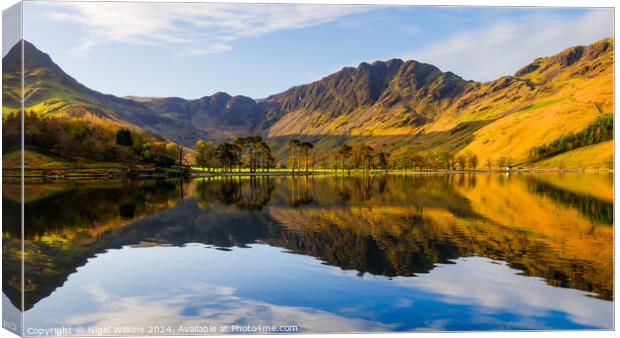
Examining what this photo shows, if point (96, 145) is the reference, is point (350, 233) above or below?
below

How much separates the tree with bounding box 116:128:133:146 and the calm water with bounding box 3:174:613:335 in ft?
382

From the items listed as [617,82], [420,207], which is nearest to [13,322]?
[617,82]

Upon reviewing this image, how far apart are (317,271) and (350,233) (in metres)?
11.2

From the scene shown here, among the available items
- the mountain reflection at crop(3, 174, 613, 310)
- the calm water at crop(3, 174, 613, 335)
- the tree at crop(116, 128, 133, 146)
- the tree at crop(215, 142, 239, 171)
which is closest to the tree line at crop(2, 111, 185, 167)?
the tree at crop(116, 128, 133, 146)

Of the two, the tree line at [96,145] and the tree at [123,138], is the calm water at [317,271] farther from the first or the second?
the tree at [123,138]

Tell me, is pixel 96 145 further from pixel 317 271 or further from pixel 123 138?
pixel 317 271

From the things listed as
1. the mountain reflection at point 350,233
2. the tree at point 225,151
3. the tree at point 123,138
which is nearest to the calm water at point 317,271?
the mountain reflection at point 350,233

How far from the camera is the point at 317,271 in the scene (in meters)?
22.2

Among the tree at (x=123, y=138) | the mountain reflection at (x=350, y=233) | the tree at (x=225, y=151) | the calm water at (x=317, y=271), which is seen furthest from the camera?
the tree at (x=225, y=151)

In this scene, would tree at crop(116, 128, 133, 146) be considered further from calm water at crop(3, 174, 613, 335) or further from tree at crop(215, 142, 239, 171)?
calm water at crop(3, 174, 613, 335)

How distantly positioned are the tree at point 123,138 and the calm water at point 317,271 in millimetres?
116320

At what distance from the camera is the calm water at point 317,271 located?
607 inches

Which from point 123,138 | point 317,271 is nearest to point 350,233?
point 317,271

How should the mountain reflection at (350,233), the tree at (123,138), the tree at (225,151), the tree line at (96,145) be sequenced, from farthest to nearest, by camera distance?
the tree at (225,151), the tree at (123,138), the tree line at (96,145), the mountain reflection at (350,233)
